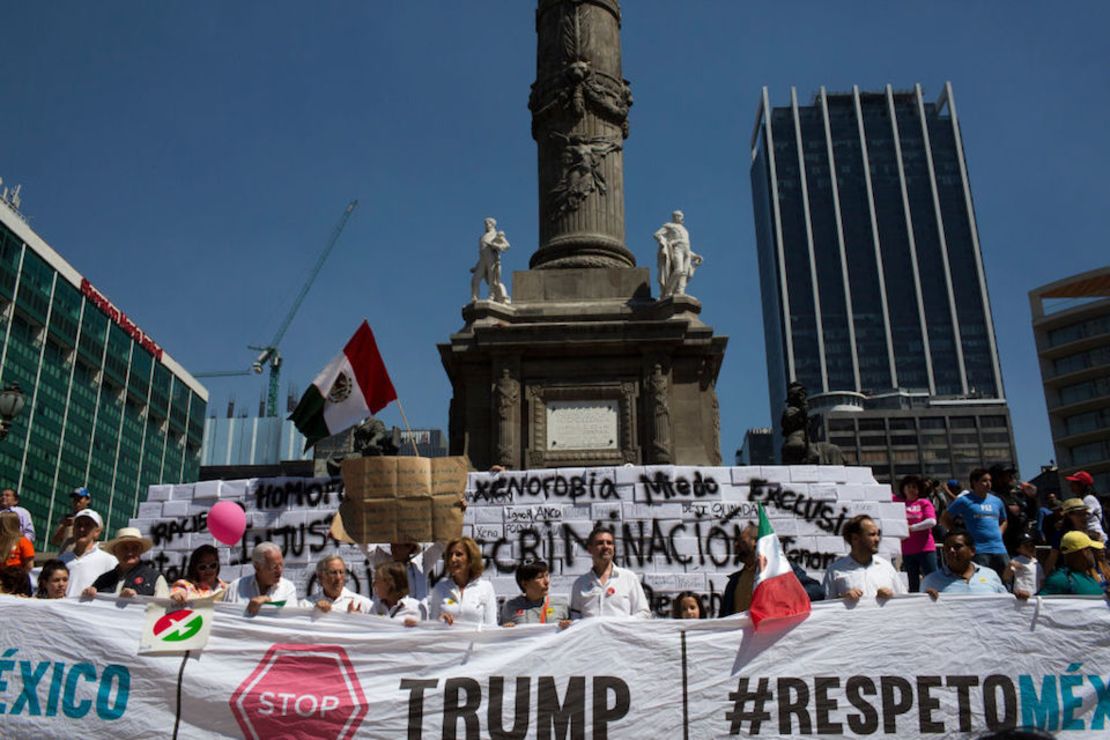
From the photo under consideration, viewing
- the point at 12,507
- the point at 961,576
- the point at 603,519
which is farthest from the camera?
the point at 603,519

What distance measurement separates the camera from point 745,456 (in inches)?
Answer: 7274

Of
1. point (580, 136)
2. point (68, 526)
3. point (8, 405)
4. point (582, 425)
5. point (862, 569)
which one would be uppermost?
point (580, 136)

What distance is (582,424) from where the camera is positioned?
20219mm

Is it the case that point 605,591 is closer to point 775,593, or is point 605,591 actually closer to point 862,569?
point 775,593

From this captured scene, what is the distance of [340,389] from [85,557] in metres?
4.06

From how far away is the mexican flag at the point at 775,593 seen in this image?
7254mm

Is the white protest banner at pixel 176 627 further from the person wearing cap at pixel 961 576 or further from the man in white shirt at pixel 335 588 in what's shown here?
the person wearing cap at pixel 961 576

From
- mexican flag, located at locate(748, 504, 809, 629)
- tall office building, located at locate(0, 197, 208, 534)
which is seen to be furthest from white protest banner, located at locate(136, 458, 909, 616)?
tall office building, located at locate(0, 197, 208, 534)

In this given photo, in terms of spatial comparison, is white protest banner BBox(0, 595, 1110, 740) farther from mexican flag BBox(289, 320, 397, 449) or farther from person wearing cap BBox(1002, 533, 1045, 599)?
mexican flag BBox(289, 320, 397, 449)

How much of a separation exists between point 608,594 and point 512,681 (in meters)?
1.42

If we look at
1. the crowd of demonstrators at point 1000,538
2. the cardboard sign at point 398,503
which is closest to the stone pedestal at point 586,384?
the crowd of demonstrators at point 1000,538

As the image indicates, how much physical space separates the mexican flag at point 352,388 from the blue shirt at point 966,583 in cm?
673

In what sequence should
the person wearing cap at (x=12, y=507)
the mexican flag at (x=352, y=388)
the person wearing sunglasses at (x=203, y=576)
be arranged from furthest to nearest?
the mexican flag at (x=352, y=388)
the person wearing cap at (x=12, y=507)
the person wearing sunglasses at (x=203, y=576)

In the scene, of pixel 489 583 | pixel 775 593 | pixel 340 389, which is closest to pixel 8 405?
pixel 340 389
